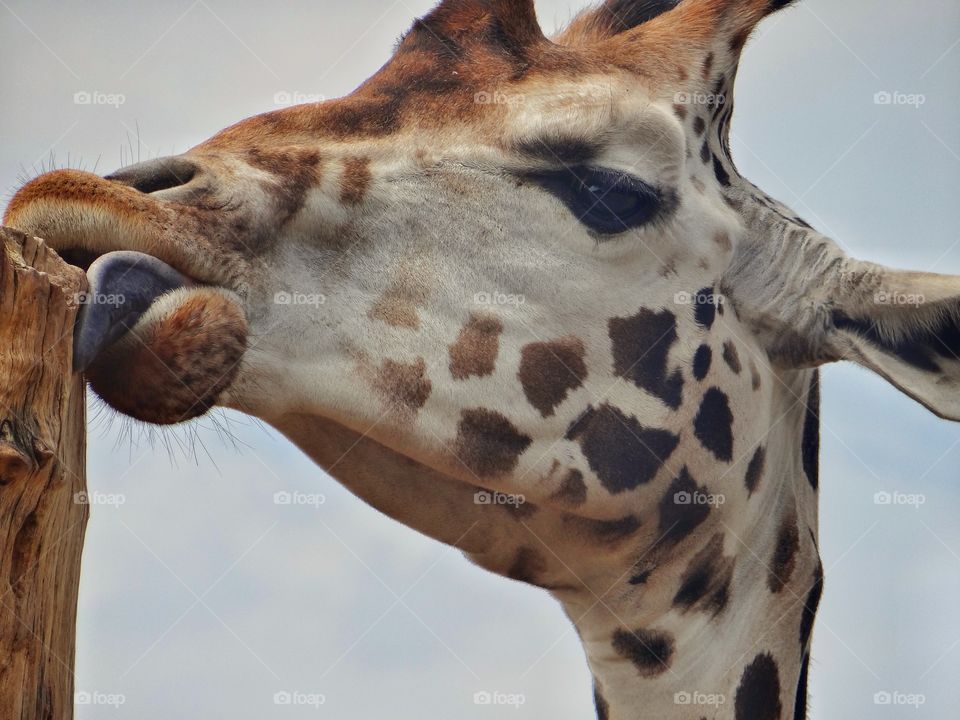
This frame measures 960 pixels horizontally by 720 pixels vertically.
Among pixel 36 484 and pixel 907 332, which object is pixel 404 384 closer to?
pixel 36 484

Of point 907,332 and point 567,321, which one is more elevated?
point 567,321

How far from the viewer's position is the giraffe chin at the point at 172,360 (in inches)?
95.9

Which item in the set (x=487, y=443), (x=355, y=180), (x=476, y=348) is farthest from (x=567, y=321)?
(x=355, y=180)

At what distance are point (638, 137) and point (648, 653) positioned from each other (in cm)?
149

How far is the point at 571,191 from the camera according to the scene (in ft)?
10.1

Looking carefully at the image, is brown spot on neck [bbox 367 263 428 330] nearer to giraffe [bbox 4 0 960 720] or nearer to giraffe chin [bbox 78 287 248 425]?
giraffe [bbox 4 0 960 720]

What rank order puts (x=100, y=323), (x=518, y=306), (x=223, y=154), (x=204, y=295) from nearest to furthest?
(x=100, y=323)
(x=204, y=295)
(x=223, y=154)
(x=518, y=306)

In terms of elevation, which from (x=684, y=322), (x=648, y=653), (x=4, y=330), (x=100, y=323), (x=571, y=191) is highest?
(x=4, y=330)

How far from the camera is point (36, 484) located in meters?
1.90

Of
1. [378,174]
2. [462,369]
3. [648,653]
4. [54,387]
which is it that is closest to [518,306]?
[462,369]

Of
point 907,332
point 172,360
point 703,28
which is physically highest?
point 172,360

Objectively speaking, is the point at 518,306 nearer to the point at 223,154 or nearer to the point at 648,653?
the point at 223,154

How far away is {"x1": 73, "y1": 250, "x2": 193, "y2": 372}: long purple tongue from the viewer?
84.8 inches

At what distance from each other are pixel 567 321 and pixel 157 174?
A: 1134 millimetres
